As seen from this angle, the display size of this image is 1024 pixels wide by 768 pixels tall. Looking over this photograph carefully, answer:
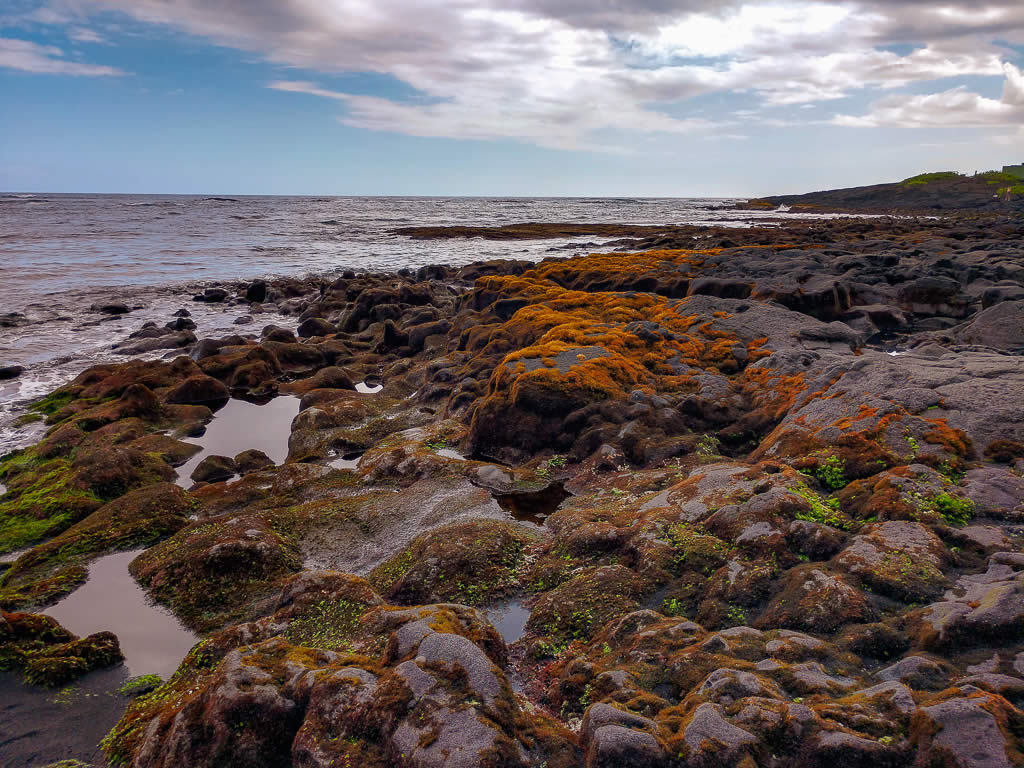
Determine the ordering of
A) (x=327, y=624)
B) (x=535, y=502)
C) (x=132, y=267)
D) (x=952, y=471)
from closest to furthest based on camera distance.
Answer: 1. (x=327, y=624)
2. (x=952, y=471)
3. (x=535, y=502)
4. (x=132, y=267)

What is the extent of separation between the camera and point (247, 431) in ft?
63.5

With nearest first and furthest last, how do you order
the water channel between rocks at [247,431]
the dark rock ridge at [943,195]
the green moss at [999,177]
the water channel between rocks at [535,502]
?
the water channel between rocks at [535,502] → the water channel between rocks at [247,431] → the dark rock ridge at [943,195] → the green moss at [999,177]

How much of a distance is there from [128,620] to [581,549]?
7.51 m

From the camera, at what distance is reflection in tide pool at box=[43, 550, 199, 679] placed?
8.49 m

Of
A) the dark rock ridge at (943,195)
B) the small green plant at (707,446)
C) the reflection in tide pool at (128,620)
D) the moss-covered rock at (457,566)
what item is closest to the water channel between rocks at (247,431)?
the reflection in tide pool at (128,620)

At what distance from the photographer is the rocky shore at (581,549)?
5.39 metres

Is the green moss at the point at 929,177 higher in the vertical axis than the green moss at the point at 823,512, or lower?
higher

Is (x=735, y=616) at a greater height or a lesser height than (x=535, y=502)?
greater

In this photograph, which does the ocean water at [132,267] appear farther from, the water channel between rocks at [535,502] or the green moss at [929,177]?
the green moss at [929,177]

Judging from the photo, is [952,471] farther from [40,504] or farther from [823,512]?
[40,504]

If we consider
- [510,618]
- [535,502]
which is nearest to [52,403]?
[535,502]

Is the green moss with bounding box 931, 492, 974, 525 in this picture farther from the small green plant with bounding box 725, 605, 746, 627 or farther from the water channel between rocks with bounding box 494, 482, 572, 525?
the water channel between rocks with bounding box 494, 482, 572, 525

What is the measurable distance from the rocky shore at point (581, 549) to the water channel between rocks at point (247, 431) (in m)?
0.24

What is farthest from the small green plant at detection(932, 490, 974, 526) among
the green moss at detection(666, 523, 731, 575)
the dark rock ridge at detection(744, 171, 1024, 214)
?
the dark rock ridge at detection(744, 171, 1024, 214)
